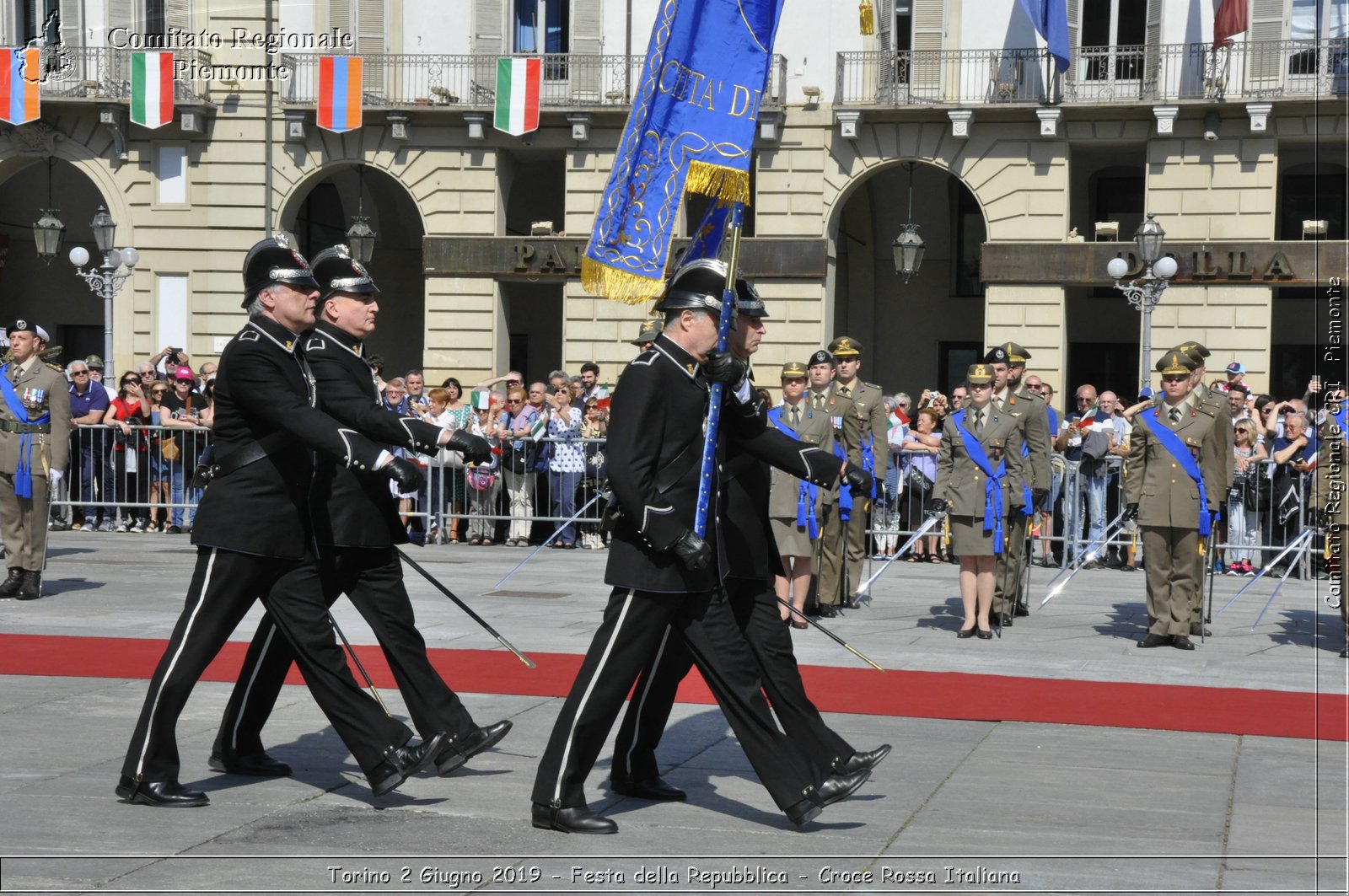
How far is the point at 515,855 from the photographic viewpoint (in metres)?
5.48

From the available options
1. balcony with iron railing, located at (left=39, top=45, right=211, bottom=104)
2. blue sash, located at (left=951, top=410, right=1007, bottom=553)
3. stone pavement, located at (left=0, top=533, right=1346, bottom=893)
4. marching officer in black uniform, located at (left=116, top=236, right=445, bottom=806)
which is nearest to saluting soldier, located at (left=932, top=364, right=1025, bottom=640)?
blue sash, located at (left=951, top=410, right=1007, bottom=553)

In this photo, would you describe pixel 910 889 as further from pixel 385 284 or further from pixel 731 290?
pixel 385 284

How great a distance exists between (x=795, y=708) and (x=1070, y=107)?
22.2 metres

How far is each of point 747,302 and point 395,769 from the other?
2.20 meters

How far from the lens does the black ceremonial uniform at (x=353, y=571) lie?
6.45 m

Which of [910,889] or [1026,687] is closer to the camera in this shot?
[910,889]

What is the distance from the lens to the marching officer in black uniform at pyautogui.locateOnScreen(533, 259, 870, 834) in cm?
580

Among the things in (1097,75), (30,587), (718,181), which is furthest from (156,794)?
(1097,75)

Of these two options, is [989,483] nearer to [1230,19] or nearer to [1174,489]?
[1174,489]

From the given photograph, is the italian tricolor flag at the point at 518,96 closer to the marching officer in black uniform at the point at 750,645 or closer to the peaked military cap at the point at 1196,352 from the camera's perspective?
the peaked military cap at the point at 1196,352

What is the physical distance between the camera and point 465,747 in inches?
253

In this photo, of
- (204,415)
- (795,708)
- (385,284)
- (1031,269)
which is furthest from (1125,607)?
(385,284)

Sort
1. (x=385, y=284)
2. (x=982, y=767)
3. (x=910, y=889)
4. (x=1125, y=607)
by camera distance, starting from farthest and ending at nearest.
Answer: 1. (x=385, y=284)
2. (x=1125, y=607)
3. (x=982, y=767)
4. (x=910, y=889)

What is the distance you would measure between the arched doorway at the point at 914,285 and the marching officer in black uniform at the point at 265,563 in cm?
2557
